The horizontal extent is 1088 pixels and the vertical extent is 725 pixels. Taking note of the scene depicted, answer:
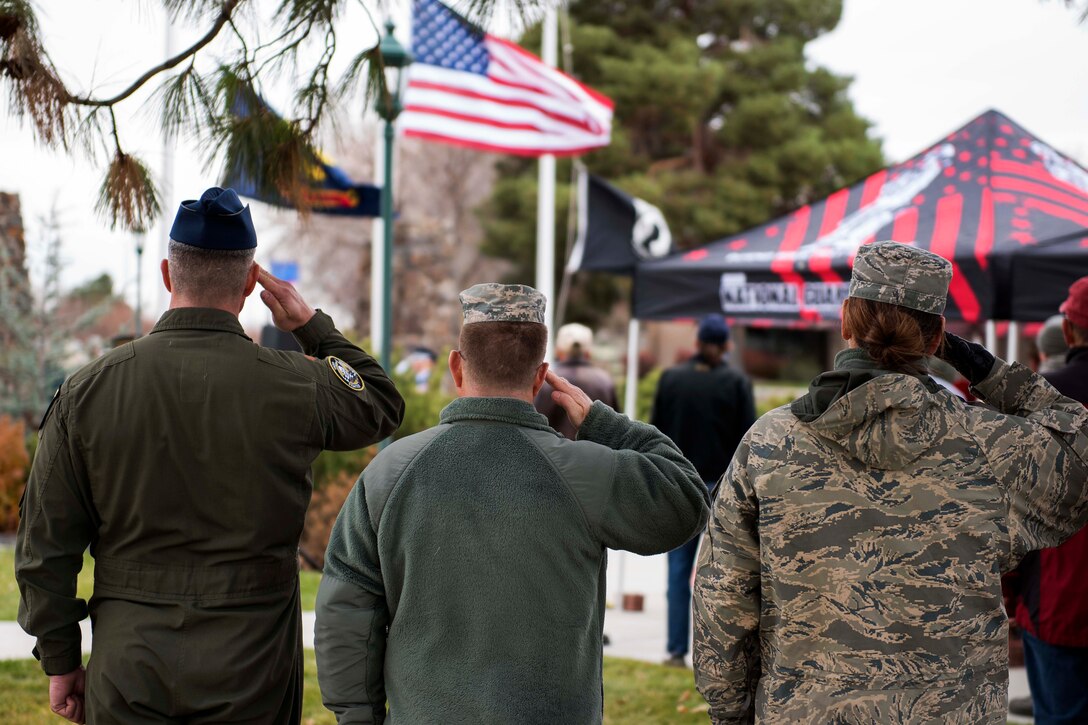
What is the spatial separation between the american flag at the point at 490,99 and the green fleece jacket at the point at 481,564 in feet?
25.6

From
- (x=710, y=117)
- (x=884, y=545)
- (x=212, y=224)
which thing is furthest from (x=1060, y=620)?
(x=710, y=117)

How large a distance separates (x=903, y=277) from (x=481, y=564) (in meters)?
1.10

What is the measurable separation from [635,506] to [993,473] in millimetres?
771

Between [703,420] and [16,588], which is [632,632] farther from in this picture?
[16,588]

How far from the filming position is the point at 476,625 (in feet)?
7.39

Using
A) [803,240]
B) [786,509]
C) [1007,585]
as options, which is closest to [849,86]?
[803,240]

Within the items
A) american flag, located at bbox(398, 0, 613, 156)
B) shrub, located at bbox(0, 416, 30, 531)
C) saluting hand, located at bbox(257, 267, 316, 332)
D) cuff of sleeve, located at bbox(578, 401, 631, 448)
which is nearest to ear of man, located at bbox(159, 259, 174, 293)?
saluting hand, located at bbox(257, 267, 316, 332)

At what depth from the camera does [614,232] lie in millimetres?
7988

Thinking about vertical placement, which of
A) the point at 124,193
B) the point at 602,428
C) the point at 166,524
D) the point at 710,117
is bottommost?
the point at 166,524

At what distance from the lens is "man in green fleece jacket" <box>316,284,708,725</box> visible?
2254mm

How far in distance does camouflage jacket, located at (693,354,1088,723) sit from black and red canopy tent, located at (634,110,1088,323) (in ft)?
11.8

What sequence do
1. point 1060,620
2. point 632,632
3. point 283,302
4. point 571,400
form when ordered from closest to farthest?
point 571,400 → point 283,302 → point 1060,620 → point 632,632

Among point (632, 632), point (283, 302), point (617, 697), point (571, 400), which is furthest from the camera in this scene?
point (632, 632)

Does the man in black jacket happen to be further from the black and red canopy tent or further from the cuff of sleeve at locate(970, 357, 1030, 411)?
the cuff of sleeve at locate(970, 357, 1030, 411)
